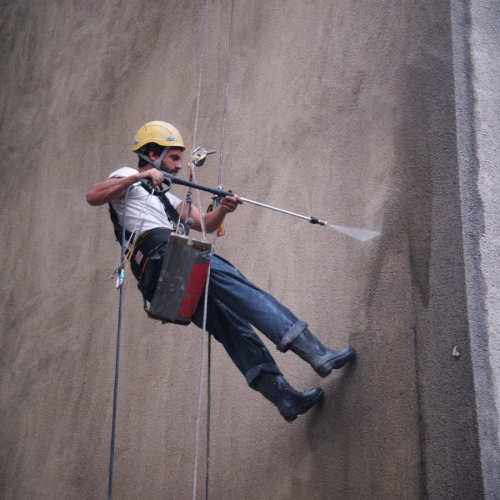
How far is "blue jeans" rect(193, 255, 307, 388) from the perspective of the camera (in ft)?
11.7

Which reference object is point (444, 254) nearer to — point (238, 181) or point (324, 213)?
point (324, 213)

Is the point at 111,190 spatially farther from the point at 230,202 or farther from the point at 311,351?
the point at 311,351

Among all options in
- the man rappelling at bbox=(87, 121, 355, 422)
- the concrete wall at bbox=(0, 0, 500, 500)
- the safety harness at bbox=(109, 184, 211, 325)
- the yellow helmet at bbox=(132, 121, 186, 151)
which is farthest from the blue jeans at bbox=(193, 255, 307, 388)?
the yellow helmet at bbox=(132, 121, 186, 151)

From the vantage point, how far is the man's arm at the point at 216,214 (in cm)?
362

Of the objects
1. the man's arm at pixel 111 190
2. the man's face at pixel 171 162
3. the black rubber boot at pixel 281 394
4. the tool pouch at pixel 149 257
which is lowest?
the black rubber boot at pixel 281 394

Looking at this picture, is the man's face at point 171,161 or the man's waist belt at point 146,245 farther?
the man's face at point 171,161

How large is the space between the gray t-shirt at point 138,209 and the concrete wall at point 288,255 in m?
0.91

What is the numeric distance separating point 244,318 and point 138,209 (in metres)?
0.72

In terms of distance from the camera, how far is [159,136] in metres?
3.94

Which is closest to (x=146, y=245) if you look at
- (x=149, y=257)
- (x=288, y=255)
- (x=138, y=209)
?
(x=149, y=257)

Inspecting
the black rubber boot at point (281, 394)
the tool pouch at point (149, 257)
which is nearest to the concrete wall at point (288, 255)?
the black rubber boot at point (281, 394)

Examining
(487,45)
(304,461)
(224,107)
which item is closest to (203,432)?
(304,461)

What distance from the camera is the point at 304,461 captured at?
3887 mm

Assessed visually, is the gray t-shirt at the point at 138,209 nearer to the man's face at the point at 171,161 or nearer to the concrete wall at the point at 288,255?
the man's face at the point at 171,161
